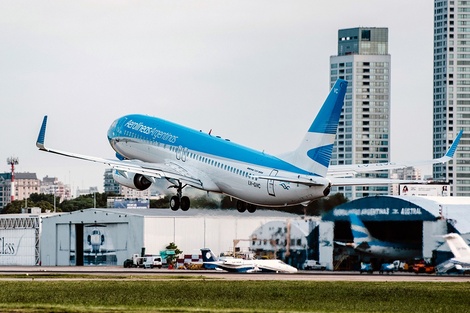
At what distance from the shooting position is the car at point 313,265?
5566 inches

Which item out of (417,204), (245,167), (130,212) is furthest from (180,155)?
(130,212)

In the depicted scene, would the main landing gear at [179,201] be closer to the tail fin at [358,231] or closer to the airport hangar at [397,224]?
the airport hangar at [397,224]

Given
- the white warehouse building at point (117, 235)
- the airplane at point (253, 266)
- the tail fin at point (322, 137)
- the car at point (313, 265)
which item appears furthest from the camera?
the white warehouse building at point (117, 235)

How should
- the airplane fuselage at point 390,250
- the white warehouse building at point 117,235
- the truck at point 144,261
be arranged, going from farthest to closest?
the white warehouse building at point 117,235, the truck at point 144,261, the airplane fuselage at point 390,250

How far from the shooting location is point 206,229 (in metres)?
158

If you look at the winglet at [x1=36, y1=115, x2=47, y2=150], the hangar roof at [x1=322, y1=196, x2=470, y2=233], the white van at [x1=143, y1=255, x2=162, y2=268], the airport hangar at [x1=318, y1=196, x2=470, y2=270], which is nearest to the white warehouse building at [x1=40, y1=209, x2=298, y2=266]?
the white van at [x1=143, y1=255, x2=162, y2=268]

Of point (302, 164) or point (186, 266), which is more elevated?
point (302, 164)

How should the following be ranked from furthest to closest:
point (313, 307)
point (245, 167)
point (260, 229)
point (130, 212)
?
point (130, 212) → point (260, 229) → point (245, 167) → point (313, 307)

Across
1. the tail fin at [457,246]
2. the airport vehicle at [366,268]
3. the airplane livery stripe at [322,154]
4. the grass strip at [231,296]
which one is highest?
the airplane livery stripe at [322,154]

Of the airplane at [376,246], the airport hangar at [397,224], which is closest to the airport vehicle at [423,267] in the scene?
the airport hangar at [397,224]

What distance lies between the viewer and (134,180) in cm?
10781

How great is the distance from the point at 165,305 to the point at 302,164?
25.5 metres

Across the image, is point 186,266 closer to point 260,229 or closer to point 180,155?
point 260,229

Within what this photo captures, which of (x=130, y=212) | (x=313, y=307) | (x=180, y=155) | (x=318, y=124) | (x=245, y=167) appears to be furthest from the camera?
(x=130, y=212)
